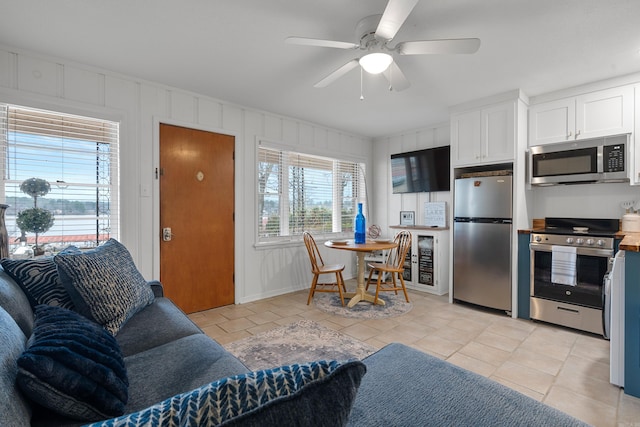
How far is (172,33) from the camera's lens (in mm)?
2246

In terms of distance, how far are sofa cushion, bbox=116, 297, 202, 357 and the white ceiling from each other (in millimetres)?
1969

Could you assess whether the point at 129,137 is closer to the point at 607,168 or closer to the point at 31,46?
the point at 31,46

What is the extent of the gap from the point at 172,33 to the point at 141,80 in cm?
106

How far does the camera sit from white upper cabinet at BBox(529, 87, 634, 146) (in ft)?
9.47

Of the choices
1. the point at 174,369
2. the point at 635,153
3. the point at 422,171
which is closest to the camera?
the point at 174,369

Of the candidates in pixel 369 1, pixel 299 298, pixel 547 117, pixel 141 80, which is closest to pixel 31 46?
pixel 141 80

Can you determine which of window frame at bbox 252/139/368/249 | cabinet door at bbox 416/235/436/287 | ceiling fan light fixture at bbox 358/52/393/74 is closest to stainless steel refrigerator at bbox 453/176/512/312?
cabinet door at bbox 416/235/436/287

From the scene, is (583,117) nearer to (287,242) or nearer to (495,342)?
(495,342)

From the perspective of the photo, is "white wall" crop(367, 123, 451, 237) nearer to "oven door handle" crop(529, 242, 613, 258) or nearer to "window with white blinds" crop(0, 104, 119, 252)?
"oven door handle" crop(529, 242, 613, 258)

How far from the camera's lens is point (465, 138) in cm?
368

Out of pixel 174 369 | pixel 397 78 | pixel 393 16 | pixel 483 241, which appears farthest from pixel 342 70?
pixel 483 241

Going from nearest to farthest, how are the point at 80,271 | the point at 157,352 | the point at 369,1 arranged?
the point at 157,352, the point at 80,271, the point at 369,1

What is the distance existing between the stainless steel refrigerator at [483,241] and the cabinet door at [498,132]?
0.87 ft

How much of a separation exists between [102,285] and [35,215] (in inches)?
Answer: 49.0
